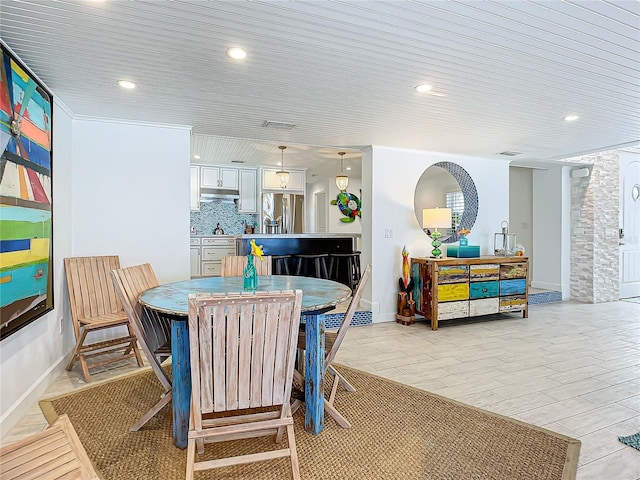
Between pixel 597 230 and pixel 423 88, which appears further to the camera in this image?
pixel 597 230

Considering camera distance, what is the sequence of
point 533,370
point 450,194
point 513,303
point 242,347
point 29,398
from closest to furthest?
1. point 242,347
2. point 29,398
3. point 533,370
4. point 513,303
5. point 450,194

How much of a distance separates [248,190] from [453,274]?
472cm

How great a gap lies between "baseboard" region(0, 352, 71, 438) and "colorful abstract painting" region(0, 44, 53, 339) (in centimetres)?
49

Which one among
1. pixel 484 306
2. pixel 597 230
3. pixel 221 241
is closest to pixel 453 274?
pixel 484 306

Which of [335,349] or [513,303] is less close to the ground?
[335,349]

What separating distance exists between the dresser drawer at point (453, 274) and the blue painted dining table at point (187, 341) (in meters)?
2.40

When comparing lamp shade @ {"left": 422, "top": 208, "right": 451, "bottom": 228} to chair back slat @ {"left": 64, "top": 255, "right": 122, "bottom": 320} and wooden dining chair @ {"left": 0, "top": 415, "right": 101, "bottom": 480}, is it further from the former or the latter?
wooden dining chair @ {"left": 0, "top": 415, "right": 101, "bottom": 480}

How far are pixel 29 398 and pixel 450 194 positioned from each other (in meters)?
5.29

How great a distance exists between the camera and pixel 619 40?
7.18ft

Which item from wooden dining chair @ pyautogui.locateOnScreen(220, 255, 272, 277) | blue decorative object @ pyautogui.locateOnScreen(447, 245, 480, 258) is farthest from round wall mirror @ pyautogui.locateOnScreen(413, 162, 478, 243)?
wooden dining chair @ pyautogui.locateOnScreen(220, 255, 272, 277)

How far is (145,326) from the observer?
2.22 m

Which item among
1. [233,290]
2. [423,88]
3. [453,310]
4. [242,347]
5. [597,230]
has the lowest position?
[453,310]

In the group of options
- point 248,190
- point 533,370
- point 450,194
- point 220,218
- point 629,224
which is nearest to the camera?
point 533,370

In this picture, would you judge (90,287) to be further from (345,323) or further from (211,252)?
(211,252)
